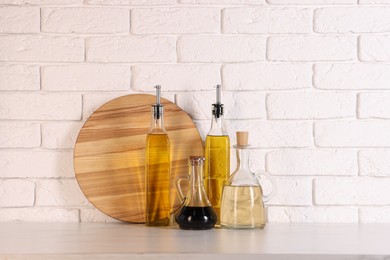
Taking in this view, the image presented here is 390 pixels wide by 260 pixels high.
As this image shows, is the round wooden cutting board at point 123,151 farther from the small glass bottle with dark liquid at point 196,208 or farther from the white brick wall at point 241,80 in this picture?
the small glass bottle with dark liquid at point 196,208

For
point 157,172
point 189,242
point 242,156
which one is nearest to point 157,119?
point 157,172

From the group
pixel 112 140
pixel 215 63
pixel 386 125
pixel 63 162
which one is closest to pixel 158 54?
pixel 215 63

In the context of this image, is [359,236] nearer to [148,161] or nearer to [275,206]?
[275,206]

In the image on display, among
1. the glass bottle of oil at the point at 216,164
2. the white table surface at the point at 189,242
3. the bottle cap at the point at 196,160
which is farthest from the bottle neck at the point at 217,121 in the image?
the white table surface at the point at 189,242

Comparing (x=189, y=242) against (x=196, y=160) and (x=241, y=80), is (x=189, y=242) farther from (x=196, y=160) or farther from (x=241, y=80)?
(x=241, y=80)

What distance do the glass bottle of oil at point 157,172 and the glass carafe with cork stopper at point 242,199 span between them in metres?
0.16

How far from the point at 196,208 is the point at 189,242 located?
18 centimetres

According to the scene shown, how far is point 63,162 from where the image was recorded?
1.79m

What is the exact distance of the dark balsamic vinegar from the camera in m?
1.60

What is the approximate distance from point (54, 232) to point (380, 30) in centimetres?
103

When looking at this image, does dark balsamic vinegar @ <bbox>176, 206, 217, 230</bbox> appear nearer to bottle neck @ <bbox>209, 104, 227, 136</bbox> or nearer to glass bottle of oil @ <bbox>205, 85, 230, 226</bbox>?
glass bottle of oil @ <bbox>205, 85, 230, 226</bbox>

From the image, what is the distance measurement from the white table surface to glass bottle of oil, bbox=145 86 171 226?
5 cm

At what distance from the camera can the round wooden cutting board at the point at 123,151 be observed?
1.76 metres

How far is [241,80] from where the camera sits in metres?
1.80
